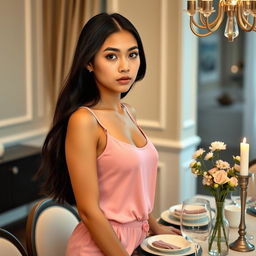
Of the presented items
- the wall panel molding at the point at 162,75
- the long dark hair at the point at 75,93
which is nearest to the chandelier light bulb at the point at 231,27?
the long dark hair at the point at 75,93

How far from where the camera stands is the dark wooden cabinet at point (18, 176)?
3.72 meters

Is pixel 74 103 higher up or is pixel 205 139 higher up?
pixel 74 103

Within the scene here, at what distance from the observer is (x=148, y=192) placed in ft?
6.52

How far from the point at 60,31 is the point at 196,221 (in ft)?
8.64

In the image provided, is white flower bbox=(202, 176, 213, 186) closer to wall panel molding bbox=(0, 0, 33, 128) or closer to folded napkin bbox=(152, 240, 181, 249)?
folded napkin bbox=(152, 240, 181, 249)

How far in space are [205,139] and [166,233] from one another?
601cm

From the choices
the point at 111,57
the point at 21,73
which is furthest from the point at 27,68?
the point at 111,57

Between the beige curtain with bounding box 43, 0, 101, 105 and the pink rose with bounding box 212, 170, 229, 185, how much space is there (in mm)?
2446

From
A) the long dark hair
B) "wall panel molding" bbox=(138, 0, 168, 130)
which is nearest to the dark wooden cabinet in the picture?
"wall panel molding" bbox=(138, 0, 168, 130)

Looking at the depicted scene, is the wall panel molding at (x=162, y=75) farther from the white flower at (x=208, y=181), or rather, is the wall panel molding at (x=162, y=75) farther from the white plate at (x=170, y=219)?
the white flower at (x=208, y=181)

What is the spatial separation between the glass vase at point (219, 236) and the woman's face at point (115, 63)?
1.84ft

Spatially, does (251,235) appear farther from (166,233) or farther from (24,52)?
(24,52)

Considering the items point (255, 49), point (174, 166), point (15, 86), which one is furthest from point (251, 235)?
point (255, 49)

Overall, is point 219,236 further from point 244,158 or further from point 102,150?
point 102,150
